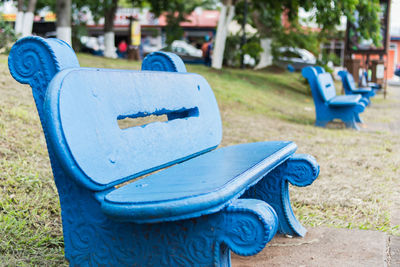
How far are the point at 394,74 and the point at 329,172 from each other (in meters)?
38.4

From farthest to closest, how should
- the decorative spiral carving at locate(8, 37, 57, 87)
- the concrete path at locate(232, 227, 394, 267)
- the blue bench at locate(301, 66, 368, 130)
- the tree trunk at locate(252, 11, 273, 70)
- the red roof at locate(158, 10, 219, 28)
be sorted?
the red roof at locate(158, 10, 219, 28) → the tree trunk at locate(252, 11, 273, 70) → the blue bench at locate(301, 66, 368, 130) → the concrete path at locate(232, 227, 394, 267) → the decorative spiral carving at locate(8, 37, 57, 87)

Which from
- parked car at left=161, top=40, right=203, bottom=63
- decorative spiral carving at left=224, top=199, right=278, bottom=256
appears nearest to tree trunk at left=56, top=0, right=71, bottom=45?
decorative spiral carving at left=224, top=199, right=278, bottom=256

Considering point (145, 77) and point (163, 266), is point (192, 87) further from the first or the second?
point (163, 266)

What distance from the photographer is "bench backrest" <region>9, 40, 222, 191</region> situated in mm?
1639

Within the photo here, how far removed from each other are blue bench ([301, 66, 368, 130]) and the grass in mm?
190

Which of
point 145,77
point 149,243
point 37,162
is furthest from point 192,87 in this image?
point 37,162

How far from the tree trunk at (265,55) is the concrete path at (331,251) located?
59.6 ft

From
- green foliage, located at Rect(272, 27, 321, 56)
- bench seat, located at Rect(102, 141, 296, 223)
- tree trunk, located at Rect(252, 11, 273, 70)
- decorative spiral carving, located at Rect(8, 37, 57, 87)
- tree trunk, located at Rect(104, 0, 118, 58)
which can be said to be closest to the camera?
bench seat, located at Rect(102, 141, 296, 223)

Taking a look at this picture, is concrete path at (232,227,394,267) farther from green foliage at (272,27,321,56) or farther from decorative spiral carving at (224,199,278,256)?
green foliage at (272,27,321,56)

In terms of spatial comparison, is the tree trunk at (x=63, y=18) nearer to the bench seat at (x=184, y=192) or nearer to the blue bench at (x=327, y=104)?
the blue bench at (x=327, y=104)

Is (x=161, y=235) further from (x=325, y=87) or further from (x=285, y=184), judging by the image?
(x=325, y=87)

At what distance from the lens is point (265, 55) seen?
21.0 m

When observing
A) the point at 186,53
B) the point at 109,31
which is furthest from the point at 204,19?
the point at 109,31

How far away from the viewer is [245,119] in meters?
8.31
